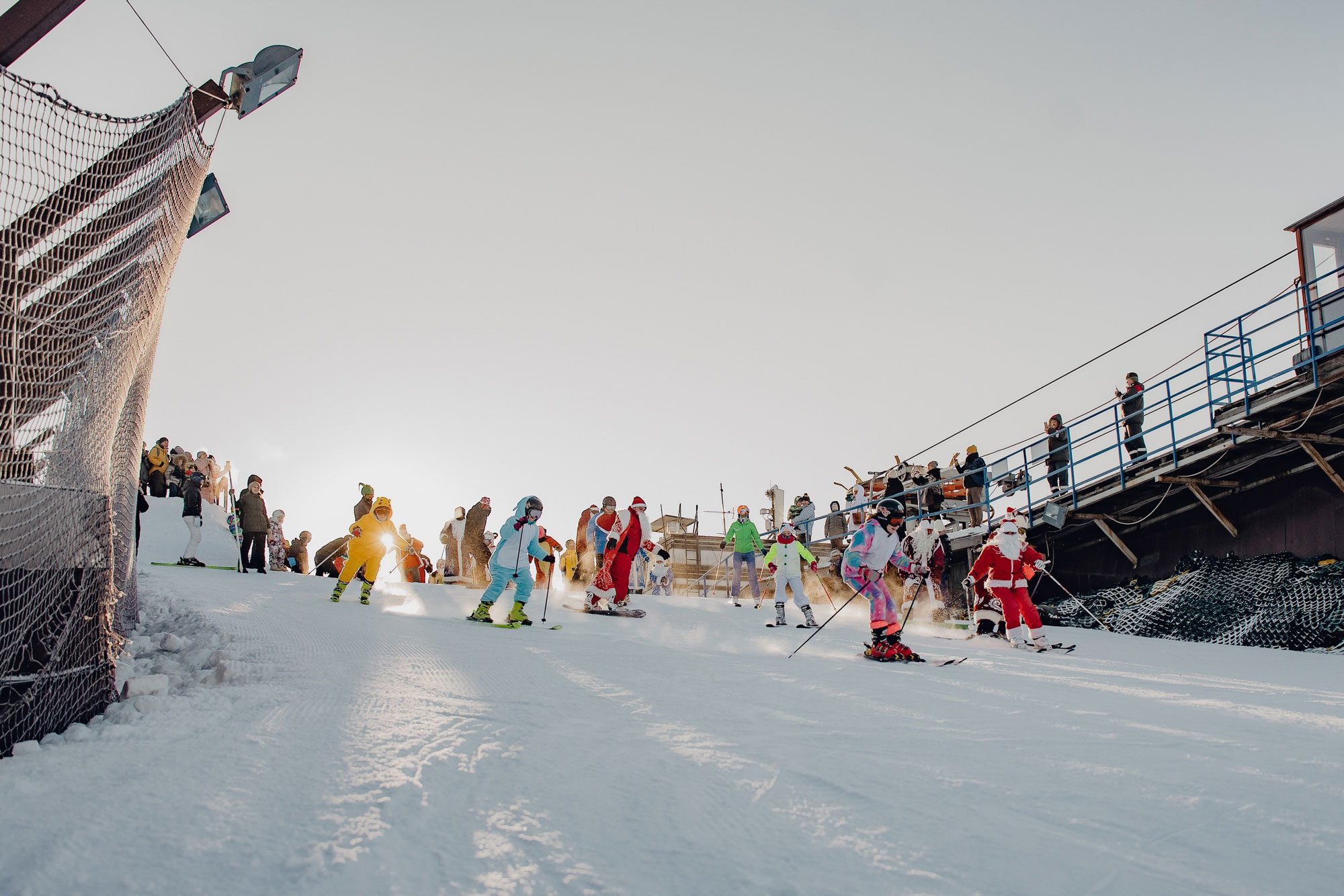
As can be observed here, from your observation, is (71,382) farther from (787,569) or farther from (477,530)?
(477,530)

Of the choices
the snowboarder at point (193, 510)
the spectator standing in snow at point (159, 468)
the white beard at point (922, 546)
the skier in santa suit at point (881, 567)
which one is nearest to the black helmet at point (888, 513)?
the skier in santa suit at point (881, 567)

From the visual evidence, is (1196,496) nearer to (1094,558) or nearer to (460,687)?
(1094,558)

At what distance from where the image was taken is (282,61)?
18.2 feet

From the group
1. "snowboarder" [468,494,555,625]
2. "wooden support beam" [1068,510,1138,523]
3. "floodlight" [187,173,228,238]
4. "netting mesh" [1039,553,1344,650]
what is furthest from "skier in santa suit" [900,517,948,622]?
"floodlight" [187,173,228,238]

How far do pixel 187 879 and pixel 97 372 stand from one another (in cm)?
323

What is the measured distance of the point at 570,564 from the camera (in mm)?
18406

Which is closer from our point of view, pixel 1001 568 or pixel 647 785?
pixel 647 785

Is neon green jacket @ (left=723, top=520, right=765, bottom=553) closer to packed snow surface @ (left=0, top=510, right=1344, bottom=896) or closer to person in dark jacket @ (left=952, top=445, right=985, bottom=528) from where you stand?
person in dark jacket @ (left=952, top=445, right=985, bottom=528)

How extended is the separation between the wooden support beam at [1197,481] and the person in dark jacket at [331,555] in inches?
659

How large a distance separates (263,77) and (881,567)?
23.0ft

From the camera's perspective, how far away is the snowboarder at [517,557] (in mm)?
10289

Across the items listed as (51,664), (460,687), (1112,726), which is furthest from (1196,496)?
(51,664)

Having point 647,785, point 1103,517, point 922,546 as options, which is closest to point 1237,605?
point 1103,517

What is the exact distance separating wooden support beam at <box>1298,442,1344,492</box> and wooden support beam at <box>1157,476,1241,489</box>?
1.40 meters
